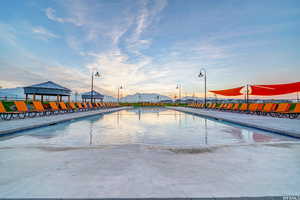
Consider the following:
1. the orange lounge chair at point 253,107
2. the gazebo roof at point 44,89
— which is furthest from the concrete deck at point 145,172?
the gazebo roof at point 44,89

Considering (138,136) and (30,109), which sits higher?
(30,109)

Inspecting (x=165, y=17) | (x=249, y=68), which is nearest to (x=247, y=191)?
(x=165, y=17)

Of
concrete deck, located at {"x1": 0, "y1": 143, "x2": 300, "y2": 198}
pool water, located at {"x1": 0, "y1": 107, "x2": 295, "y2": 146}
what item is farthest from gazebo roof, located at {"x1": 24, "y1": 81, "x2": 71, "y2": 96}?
concrete deck, located at {"x1": 0, "y1": 143, "x2": 300, "y2": 198}

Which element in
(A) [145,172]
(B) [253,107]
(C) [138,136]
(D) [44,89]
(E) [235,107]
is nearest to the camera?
(A) [145,172]

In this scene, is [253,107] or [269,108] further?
[253,107]

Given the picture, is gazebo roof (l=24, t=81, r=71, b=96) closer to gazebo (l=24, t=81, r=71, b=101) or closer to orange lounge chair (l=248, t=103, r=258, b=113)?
gazebo (l=24, t=81, r=71, b=101)

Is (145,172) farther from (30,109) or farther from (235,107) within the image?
(235,107)

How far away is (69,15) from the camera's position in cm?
1407

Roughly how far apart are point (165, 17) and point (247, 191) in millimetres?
16319

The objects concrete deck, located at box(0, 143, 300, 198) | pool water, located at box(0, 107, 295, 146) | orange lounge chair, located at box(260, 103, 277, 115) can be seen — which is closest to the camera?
concrete deck, located at box(0, 143, 300, 198)

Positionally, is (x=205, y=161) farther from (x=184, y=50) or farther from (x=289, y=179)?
(x=184, y=50)

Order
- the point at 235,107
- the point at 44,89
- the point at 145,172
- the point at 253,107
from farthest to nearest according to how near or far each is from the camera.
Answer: the point at 44,89, the point at 235,107, the point at 253,107, the point at 145,172

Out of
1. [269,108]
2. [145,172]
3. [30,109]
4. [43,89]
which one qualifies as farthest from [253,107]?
[43,89]

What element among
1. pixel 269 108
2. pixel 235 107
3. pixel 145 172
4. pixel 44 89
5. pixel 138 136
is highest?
pixel 44 89
